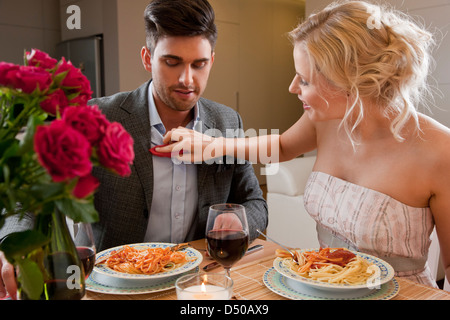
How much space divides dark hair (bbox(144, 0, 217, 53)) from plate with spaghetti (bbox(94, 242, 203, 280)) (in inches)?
32.1

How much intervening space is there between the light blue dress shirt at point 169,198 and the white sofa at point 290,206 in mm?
1653

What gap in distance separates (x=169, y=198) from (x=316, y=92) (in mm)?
690

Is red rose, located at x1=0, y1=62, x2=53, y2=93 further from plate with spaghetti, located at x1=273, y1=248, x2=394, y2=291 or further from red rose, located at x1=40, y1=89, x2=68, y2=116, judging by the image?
plate with spaghetti, located at x1=273, y1=248, x2=394, y2=291

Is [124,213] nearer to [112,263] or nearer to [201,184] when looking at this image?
[201,184]

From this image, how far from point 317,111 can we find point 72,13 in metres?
5.31

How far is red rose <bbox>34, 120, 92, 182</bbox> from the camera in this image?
18.5 inches

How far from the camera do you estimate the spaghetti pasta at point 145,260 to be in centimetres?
103

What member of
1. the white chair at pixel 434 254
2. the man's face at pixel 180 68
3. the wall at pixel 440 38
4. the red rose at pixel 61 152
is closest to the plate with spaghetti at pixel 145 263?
the red rose at pixel 61 152

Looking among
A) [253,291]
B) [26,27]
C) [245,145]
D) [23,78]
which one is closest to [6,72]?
[23,78]

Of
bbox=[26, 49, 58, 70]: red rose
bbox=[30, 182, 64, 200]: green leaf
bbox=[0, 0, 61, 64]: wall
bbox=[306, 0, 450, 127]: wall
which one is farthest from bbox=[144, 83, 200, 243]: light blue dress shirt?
bbox=[0, 0, 61, 64]: wall

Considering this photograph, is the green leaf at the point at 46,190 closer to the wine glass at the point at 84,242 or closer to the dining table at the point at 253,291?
the wine glass at the point at 84,242

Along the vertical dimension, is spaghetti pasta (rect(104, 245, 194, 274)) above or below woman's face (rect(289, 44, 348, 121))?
below

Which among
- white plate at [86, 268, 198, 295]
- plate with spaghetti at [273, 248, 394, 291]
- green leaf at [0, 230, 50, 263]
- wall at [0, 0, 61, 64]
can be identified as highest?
wall at [0, 0, 61, 64]

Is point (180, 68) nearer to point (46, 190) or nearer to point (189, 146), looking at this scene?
point (189, 146)
